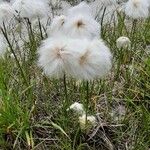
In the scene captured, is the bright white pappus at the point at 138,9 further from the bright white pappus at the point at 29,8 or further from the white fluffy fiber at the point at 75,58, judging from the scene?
the white fluffy fiber at the point at 75,58

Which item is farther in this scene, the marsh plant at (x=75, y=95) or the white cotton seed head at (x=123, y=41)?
the white cotton seed head at (x=123, y=41)

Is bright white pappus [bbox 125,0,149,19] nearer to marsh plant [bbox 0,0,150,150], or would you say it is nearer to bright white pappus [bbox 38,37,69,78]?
marsh plant [bbox 0,0,150,150]

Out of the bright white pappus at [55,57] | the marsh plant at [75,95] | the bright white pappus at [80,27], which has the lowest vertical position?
the marsh plant at [75,95]

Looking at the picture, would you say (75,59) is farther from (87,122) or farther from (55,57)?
(87,122)

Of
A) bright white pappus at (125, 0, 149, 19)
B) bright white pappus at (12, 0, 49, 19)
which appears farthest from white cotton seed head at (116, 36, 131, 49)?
bright white pappus at (12, 0, 49, 19)

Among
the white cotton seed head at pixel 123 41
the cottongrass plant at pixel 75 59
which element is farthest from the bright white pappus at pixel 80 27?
the white cotton seed head at pixel 123 41

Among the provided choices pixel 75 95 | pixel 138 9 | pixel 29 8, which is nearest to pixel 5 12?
pixel 29 8

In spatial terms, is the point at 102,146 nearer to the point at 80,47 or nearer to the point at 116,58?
the point at 80,47

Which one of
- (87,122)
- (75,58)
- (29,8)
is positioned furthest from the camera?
(29,8)
